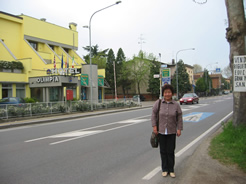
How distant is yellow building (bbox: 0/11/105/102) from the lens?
2364cm

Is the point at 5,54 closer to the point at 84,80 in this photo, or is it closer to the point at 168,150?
the point at 84,80

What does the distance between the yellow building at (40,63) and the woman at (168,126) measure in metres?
17.2

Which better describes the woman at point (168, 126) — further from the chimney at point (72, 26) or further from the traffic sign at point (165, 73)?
the chimney at point (72, 26)

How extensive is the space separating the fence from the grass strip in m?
12.4

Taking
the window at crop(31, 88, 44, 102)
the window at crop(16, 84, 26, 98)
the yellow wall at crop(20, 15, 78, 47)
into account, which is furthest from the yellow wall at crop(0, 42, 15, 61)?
the yellow wall at crop(20, 15, 78, 47)

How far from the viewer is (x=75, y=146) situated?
730 centimetres

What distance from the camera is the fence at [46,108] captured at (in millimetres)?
Answer: 14391

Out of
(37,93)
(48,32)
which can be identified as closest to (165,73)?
(37,93)

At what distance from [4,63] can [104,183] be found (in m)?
25.5

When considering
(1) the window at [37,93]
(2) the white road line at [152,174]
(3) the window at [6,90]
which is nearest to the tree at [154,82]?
(1) the window at [37,93]

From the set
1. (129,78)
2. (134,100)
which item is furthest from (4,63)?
(129,78)

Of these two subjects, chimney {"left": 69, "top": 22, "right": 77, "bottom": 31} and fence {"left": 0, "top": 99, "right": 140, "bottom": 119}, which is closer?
fence {"left": 0, "top": 99, "right": 140, "bottom": 119}

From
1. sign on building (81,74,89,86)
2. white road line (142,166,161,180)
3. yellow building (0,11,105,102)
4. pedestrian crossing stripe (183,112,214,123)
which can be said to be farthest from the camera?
sign on building (81,74,89,86)

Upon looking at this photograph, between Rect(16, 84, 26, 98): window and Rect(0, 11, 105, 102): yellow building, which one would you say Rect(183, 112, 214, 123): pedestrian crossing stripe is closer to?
Rect(0, 11, 105, 102): yellow building
